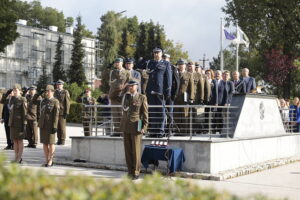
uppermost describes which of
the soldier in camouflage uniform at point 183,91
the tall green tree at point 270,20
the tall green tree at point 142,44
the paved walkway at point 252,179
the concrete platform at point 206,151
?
the tall green tree at point 142,44

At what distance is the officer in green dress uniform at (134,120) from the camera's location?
34.0 feet

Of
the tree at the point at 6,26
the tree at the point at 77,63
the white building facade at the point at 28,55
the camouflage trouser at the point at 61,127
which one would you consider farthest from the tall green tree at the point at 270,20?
the white building facade at the point at 28,55

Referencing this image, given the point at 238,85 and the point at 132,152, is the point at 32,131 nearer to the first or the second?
the point at 238,85

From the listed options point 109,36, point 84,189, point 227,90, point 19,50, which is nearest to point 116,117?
point 227,90

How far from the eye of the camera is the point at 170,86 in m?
12.6

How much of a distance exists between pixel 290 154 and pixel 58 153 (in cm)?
685

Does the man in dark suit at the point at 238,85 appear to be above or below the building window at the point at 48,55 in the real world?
below

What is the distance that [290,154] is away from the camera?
52.1 ft

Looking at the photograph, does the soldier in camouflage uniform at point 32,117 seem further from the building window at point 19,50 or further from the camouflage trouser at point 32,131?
the building window at point 19,50

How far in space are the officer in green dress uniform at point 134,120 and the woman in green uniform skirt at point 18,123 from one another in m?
3.07

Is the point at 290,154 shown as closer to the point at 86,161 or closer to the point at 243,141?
the point at 243,141

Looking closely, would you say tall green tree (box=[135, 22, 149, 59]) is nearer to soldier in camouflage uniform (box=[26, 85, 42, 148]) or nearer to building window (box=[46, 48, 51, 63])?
building window (box=[46, 48, 51, 63])

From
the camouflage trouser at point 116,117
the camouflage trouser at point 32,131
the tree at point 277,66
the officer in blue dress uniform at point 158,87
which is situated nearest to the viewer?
the officer in blue dress uniform at point 158,87

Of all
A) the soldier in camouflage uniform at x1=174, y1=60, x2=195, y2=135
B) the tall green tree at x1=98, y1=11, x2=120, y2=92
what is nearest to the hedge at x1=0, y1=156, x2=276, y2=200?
the soldier in camouflage uniform at x1=174, y1=60, x2=195, y2=135
